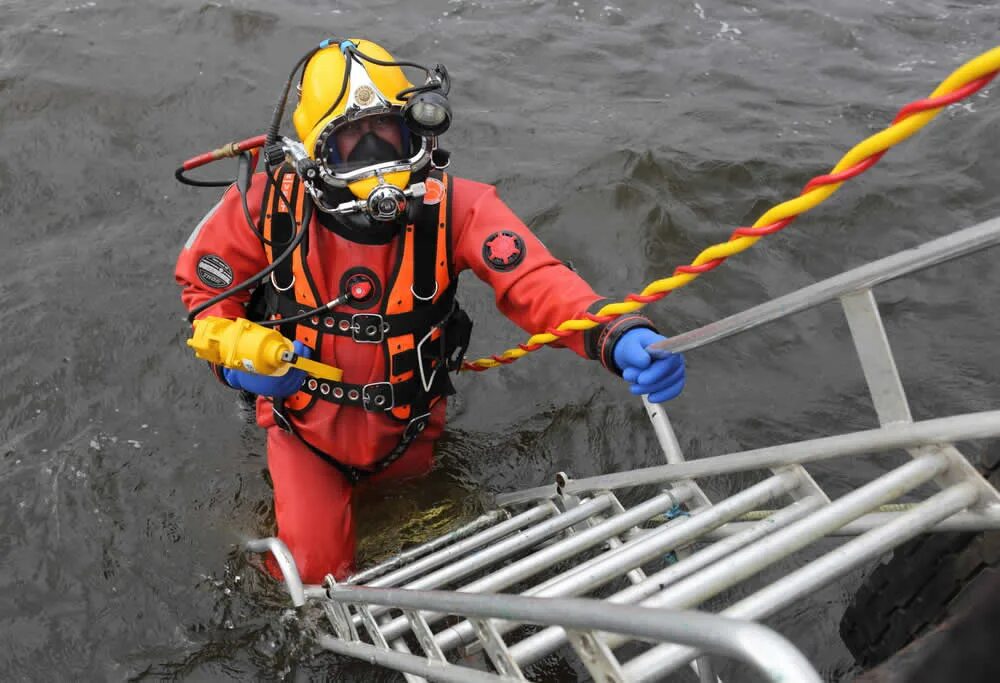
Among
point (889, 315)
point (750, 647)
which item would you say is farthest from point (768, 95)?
point (750, 647)

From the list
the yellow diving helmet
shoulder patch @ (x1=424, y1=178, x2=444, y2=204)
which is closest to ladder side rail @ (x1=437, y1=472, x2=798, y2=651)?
→ the yellow diving helmet

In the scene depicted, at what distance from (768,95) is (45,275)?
17.4 feet

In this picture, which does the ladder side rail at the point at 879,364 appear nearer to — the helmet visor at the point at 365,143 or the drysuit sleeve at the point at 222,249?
the helmet visor at the point at 365,143

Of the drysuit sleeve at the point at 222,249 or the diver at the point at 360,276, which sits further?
the drysuit sleeve at the point at 222,249

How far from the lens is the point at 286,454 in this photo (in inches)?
132

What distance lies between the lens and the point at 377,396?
3.06m

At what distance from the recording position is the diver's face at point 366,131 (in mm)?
2664

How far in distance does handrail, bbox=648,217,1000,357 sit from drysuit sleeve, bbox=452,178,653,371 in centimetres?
55

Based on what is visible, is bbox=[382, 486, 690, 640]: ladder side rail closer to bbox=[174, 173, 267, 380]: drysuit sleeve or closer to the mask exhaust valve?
the mask exhaust valve

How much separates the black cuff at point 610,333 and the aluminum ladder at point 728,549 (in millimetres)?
186

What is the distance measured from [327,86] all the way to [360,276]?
0.66 metres

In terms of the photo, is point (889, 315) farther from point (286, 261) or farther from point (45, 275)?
point (45, 275)

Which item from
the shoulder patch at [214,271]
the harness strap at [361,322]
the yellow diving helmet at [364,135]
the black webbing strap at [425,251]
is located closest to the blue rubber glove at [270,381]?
the harness strap at [361,322]

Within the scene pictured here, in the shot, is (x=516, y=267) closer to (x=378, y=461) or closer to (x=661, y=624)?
(x=378, y=461)
